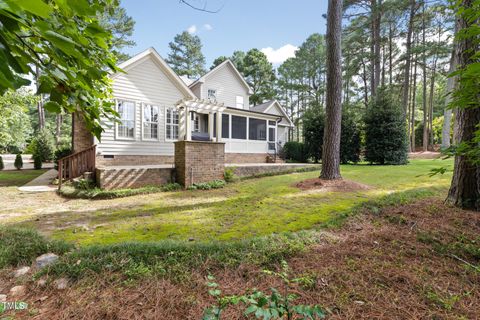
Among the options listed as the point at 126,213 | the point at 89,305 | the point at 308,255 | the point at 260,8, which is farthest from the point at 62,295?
the point at 260,8

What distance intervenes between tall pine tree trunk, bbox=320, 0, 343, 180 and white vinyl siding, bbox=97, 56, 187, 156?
828cm

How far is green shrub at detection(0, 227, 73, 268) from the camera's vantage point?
2.56 metres

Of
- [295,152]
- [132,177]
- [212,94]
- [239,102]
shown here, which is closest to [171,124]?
[132,177]

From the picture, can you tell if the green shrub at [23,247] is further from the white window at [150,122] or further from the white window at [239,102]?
the white window at [239,102]

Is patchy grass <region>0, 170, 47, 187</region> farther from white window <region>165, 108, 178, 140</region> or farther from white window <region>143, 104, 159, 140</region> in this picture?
white window <region>165, 108, 178, 140</region>

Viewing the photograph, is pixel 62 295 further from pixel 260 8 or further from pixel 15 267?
pixel 260 8

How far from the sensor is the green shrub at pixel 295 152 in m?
16.8

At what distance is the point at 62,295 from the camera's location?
1.99 meters

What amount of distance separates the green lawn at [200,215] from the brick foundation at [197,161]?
1465 millimetres

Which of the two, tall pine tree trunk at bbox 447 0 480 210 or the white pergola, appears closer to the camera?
tall pine tree trunk at bbox 447 0 480 210

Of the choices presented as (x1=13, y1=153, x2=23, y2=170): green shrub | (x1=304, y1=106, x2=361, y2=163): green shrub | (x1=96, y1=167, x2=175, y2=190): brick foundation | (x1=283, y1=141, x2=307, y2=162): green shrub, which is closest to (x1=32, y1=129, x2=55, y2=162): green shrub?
(x1=13, y1=153, x2=23, y2=170): green shrub

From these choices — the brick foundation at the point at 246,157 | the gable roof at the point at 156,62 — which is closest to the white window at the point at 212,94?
the gable roof at the point at 156,62

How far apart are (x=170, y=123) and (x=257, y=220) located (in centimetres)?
959

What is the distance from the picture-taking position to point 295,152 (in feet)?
56.5
